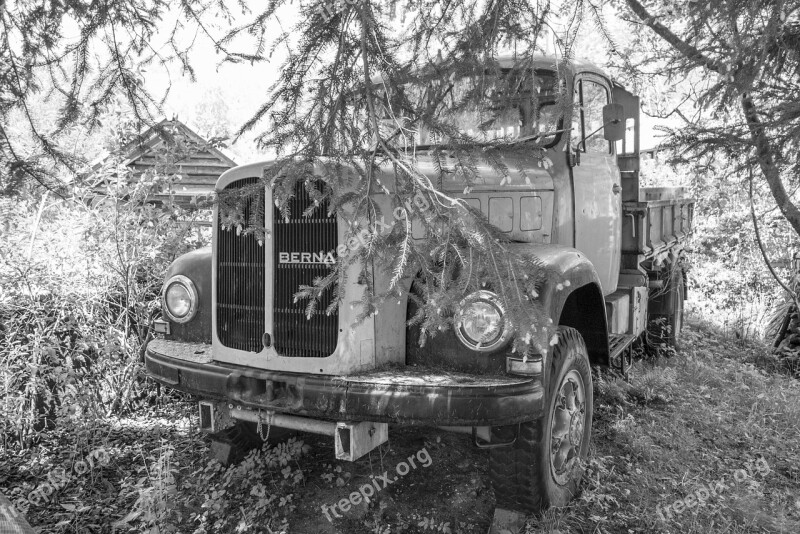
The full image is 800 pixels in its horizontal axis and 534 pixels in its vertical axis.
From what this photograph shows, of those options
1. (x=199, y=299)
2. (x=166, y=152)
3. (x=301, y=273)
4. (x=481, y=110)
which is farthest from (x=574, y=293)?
(x=166, y=152)

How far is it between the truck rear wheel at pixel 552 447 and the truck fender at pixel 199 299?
72.8 inches

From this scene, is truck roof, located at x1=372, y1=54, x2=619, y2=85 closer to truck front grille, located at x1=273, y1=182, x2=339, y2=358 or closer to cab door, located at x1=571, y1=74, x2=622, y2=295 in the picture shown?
cab door, located at x1=571, y1=74, x2=622, y2=295

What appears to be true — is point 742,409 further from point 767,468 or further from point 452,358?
point 452,358

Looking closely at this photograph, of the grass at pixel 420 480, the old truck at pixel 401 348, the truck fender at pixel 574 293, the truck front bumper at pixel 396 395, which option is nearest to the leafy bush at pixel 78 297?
the grass at pixel 420 480

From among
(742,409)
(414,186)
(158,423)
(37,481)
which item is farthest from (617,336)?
(37,481)

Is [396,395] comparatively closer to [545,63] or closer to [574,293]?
[574,293]

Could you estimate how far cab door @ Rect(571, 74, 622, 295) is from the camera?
4.16 m

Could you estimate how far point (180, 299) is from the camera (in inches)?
147

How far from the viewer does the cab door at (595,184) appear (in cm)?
416

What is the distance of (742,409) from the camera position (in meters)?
5.02

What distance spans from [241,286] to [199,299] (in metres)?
0.59

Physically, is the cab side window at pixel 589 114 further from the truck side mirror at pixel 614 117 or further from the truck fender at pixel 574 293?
the truck fender at pixel 574 293

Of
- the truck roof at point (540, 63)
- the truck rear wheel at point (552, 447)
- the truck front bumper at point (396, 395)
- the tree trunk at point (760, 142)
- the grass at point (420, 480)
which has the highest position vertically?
the truck roof at point (540, 63)

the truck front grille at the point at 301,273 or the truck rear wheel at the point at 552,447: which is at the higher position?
the truck front grille at the point at 301,273
